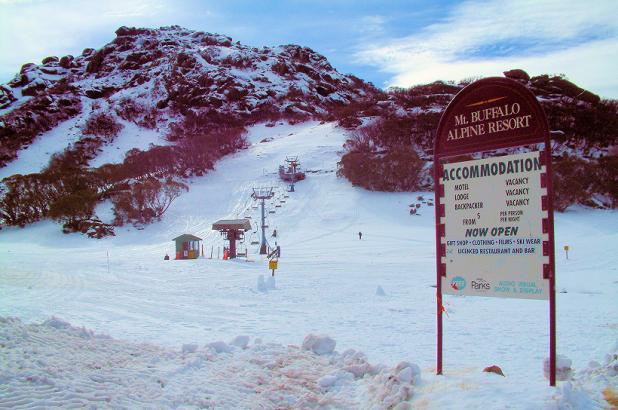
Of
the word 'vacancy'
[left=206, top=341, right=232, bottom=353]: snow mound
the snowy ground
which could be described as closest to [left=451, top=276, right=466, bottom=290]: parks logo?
the snowy ground

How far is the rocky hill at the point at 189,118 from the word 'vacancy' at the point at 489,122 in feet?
109

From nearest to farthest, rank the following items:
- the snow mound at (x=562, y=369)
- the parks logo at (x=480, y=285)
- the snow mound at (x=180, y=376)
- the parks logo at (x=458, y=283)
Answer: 1. the snow mound at (x=180, y=376)
2. the snow mound at (x=562, y=369)
3. the parks logo at (x=480, y=285)
4. the parks logo at (x=458, y=283)

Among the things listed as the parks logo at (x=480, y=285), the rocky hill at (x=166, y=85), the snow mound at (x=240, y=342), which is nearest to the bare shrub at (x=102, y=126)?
the rocky hill at (x=166, y=85)

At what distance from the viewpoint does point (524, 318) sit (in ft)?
29.9

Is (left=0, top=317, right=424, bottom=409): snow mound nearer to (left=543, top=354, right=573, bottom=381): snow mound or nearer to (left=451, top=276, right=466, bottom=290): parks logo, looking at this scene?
(left=451, top=276, right=466, bottom=290): parks logo

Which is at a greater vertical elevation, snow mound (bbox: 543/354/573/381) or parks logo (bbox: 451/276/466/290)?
parks logo (bbox: 451/276/466/290)

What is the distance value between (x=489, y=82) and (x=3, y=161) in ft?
235

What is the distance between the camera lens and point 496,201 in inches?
179

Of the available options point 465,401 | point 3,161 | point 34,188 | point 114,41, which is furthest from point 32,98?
point 465,401

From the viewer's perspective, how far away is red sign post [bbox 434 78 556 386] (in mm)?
4254

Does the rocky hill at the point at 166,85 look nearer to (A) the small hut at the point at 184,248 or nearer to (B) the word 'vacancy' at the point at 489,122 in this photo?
(A) the small hut at the point at 184,248

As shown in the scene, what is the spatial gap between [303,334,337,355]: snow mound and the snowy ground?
5.5 inches

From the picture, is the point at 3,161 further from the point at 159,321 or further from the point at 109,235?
the point at 159,321

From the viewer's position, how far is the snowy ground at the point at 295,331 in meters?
4.30
